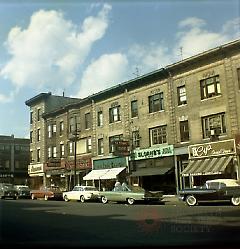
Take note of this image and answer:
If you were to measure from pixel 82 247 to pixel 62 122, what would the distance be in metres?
40.0

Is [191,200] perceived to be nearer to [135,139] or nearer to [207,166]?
[207,166]

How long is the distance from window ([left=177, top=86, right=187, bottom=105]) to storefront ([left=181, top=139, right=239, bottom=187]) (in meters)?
3.74

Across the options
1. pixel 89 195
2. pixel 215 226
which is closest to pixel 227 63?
pixel 89 195

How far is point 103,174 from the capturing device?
4044 centimetres

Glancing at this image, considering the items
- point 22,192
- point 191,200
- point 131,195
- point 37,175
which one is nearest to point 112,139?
point 22,192

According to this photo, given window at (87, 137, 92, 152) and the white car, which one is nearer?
the white car

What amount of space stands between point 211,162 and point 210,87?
18.1 ft

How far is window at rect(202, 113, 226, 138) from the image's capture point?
3091 centimetres

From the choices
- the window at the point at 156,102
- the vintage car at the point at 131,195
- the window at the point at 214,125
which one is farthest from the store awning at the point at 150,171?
the vintage car at the point at 131,195

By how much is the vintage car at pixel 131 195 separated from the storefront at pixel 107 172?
8.20 meters

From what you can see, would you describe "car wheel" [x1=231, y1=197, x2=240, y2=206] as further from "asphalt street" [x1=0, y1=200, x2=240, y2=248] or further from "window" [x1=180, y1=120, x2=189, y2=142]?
"window" [x1=180, y1=120, x2=189, y2=142]

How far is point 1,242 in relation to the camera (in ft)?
39.0

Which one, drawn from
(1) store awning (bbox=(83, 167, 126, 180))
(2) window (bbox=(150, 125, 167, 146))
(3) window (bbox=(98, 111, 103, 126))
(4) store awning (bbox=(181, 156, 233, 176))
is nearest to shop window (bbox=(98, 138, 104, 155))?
(3) window (bbox=(98, 111, 103, 126))

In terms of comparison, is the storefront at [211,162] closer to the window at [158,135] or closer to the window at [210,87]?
the window at [158,135]
